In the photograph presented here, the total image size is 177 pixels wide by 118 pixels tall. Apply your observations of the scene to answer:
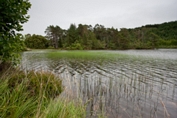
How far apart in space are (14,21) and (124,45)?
84.3 meters

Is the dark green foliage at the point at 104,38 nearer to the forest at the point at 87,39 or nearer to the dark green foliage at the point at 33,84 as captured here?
the forest at the point at 87,39

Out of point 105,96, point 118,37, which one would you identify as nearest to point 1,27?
point 105,96

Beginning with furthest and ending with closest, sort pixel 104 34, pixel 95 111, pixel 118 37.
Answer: pixel 104 34 → pixel 118 37 → pixel 95 111

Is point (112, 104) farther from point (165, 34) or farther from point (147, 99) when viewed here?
point (165, 34)

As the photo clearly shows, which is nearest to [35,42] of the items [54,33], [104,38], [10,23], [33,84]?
[54,33]

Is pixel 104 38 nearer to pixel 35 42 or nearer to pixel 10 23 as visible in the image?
pixel 35 42

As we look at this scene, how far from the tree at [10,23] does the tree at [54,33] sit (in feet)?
262

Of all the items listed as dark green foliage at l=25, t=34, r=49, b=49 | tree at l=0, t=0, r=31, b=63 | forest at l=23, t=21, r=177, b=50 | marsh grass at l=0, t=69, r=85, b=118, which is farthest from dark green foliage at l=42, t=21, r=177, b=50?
marsh grass at l=0, t=69, r=85, b=118

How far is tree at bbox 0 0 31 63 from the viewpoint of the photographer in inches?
201

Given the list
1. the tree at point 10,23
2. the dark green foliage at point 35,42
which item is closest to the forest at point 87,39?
the dark green foliage at point 35,42

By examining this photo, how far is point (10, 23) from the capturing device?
18.7 feet

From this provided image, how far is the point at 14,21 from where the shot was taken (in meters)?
5.67

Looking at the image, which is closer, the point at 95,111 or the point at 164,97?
the point at 95,111

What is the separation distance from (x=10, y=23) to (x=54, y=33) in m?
83.8
